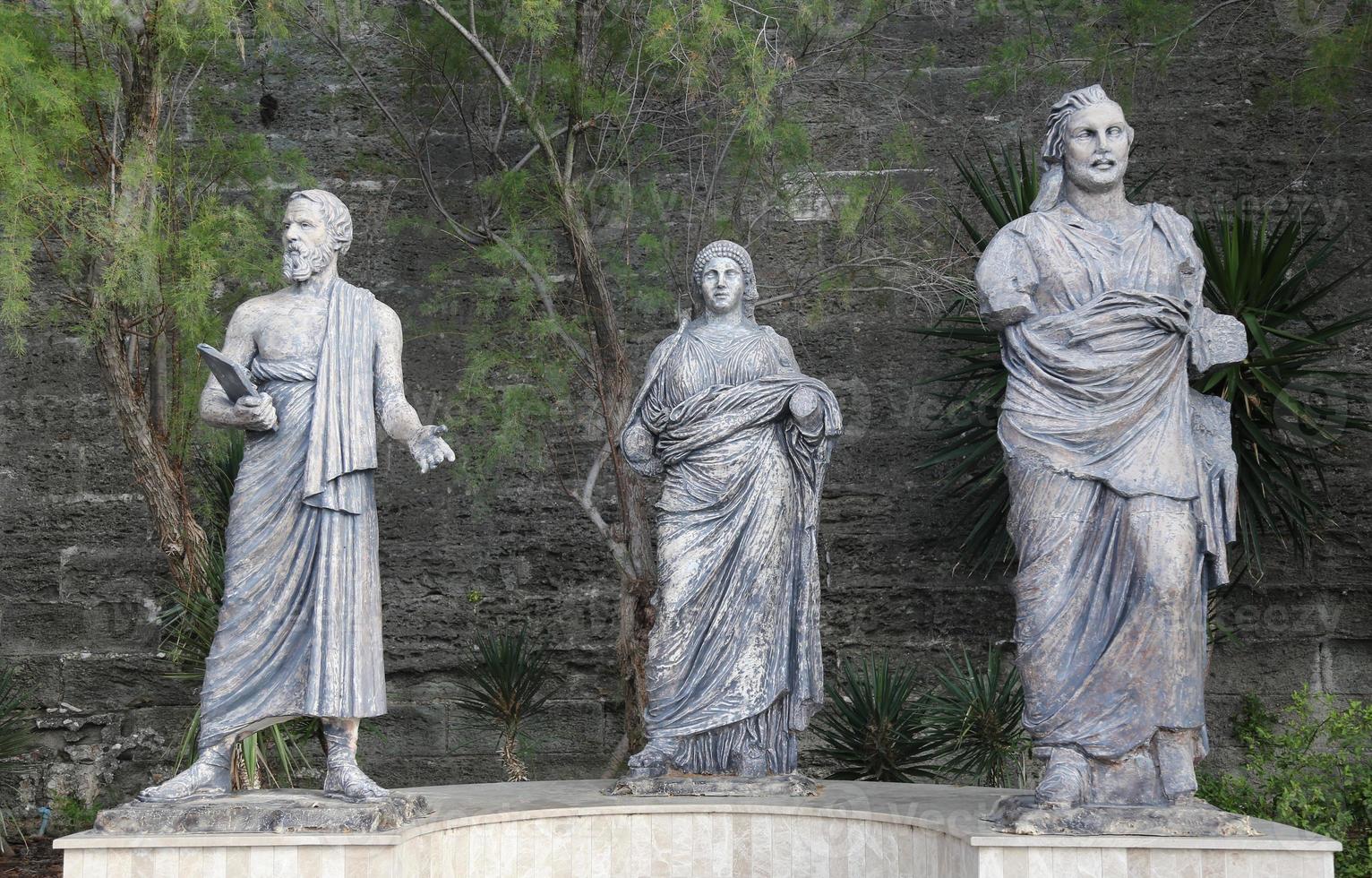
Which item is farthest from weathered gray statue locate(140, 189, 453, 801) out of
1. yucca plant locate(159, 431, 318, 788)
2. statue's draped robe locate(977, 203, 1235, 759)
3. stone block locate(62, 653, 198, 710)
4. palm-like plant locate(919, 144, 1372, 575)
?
stone block locate(62, 653, 198, 710)

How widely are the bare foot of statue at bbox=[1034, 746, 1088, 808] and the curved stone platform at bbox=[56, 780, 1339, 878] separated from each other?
0.65ft

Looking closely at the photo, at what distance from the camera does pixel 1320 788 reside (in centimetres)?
670

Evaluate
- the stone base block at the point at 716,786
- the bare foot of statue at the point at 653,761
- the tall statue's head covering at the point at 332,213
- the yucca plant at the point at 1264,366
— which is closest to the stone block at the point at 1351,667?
the yucca plant at the point at 1264,366

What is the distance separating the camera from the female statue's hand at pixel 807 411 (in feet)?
20.2

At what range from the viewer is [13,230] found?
7121mm

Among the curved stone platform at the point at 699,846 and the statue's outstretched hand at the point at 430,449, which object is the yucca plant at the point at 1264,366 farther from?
the statue's outstretched hand at the point at 430,449

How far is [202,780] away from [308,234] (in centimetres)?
195

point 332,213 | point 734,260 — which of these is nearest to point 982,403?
point 734,260

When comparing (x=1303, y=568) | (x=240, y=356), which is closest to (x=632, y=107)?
(x=240, y=356)

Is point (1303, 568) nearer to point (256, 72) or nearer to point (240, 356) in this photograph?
point (240, 356)

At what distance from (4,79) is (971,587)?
5.95 meters

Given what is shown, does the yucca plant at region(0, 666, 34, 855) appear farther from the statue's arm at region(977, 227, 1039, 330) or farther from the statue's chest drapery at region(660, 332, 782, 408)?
the statue's arm at region(977, 227, 1039, 330)

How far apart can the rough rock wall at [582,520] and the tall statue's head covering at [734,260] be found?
Answer: 8.81 feet

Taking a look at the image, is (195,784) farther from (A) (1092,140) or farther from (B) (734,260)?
(A) (1092,140)
